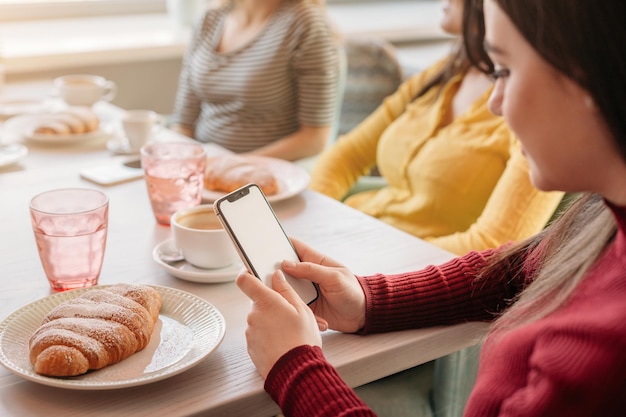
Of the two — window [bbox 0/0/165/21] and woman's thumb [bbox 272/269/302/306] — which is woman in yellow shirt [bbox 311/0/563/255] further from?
window [bbox 0/0/165/21]

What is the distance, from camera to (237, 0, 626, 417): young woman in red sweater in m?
0.61

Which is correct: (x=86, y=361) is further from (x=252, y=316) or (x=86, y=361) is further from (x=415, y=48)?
(x=415, y=48)

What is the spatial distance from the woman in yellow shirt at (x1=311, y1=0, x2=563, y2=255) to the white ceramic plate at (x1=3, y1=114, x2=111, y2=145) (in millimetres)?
524

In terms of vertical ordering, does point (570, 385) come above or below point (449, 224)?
above

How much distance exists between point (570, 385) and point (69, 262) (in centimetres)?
62

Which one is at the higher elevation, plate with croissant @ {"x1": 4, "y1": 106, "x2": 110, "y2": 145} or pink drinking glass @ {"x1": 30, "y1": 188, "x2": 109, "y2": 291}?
pink drinking glass @ {"x1": 30, "y1": 188, "x2": 109, "y2": 291}

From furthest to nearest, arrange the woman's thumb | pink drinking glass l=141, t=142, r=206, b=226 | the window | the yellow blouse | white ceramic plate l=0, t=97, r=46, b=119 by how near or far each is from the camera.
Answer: the window < white ceramic plate l=0, t=97, r=46, b=119 < the yellow blouse < pink drinking glass l=141, t=142, r=206, b=226 < the woman's thumb

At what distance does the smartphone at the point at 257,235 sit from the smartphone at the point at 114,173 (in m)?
0.52

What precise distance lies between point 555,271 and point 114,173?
87 centimetres

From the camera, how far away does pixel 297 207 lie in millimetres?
1269

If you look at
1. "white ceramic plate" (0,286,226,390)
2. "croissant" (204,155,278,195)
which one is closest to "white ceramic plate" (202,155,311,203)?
"croissant" (204,155,278,195)

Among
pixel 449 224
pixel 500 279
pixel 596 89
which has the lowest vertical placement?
pixel 449 224

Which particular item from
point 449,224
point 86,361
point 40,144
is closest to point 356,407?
point 86,361

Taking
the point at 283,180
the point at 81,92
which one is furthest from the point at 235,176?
the point at 81,92
